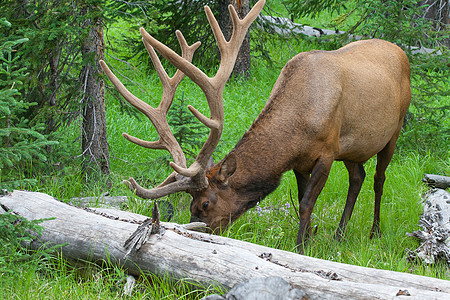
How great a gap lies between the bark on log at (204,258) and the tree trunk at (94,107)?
6.06ft

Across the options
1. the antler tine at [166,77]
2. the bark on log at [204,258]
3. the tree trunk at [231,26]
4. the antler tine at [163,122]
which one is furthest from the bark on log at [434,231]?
the tree trunk at [231,26]

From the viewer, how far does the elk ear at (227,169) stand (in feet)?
17.6

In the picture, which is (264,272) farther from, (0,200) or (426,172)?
(426,172)

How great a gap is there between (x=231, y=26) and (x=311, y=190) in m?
5.99

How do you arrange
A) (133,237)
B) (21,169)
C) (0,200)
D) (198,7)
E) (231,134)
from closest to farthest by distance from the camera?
(133,237) < (0,200) < (21,169) < (231,134) < (198,7)

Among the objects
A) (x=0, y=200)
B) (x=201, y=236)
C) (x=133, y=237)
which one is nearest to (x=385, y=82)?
(x=201, y=236)

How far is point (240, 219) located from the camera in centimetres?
610

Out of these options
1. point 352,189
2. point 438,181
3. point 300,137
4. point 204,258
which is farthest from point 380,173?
point 204,258

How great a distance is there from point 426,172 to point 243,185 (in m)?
3.40

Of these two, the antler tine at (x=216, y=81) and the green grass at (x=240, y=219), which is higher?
the antler tine at (x=216, y=81)

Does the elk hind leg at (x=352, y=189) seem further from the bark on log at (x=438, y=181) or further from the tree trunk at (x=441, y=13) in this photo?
the tree trunk at (x=441, y=13)

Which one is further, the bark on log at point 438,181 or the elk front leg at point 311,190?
the bark on log at point 438,181

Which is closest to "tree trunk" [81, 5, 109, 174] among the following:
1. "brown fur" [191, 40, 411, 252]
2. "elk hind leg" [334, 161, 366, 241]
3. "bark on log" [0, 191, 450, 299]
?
"bark on log" [0, 191, 450, 299]

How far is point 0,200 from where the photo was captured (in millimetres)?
5195
